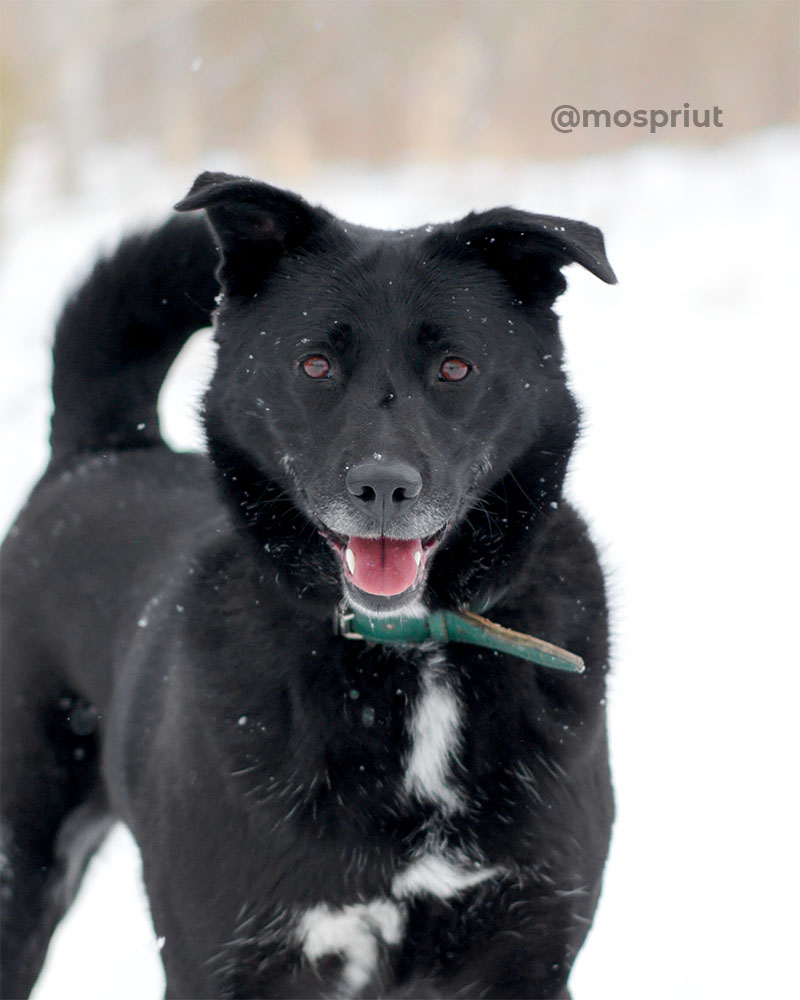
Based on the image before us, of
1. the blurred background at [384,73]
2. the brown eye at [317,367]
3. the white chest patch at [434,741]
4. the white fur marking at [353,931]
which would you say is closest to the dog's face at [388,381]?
the brown eye at [317,367]

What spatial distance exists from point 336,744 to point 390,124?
46.5 feet

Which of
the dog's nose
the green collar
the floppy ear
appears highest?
the floppy ear

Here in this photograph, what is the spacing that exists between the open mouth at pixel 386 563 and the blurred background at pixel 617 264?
449 mm

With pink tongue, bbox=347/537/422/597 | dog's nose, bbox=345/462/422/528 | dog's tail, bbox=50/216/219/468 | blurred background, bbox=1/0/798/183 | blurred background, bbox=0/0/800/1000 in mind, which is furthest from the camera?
blurred background, bbox=1/0/798/183

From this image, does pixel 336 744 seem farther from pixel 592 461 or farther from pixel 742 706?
pixel 592 461

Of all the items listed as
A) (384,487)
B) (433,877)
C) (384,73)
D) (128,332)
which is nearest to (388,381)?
(384,487)

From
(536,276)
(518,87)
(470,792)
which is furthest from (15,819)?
(518,87)

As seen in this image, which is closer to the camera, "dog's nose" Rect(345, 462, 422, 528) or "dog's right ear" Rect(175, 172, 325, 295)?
"dog's nose" Rect(345, 462, 422, 528)

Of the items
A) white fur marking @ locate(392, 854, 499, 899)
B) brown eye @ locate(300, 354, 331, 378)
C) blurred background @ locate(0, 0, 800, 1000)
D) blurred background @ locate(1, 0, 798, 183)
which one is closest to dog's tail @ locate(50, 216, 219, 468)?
blurred background @ locate(0, 0, 800, 1000)

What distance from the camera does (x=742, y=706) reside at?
432 centimetres

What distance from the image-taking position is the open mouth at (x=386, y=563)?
85.0 inches

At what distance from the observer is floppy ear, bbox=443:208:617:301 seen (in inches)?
86.0

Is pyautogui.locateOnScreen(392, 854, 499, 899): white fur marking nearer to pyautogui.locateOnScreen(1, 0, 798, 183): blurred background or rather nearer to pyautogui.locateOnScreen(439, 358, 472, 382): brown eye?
pyautogui.locateOnScreen(439, 358, 472, 382): brown eye

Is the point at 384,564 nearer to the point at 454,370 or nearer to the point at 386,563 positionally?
the point at 386,563
